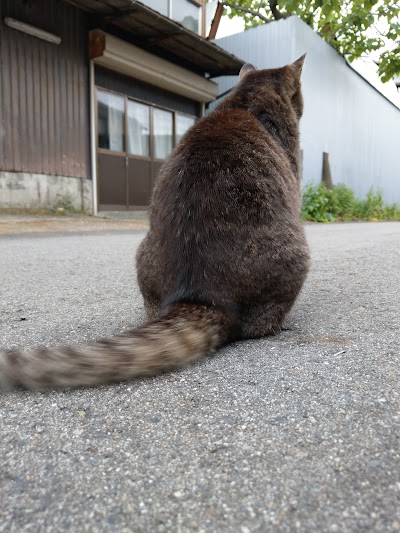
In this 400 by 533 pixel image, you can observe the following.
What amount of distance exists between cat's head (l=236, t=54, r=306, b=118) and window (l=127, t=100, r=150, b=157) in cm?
744

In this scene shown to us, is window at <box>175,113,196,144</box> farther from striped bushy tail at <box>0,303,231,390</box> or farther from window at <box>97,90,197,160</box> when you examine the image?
striped bushy tail at <box>0,303,231,390</box>

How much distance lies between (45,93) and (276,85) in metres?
6.78

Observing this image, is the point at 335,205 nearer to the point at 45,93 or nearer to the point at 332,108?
the point at 332,108

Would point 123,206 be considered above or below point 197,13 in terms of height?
below

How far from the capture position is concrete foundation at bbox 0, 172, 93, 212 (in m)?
7.82

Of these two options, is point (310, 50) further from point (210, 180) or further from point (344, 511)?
point (344, 511)

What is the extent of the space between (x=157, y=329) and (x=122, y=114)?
9.20 meters

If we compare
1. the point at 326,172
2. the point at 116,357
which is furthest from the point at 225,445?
the point at 326,172

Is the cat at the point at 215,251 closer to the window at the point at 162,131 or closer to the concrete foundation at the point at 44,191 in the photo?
the concrete foundation at the point at 44,191

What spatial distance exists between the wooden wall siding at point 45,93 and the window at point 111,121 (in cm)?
40

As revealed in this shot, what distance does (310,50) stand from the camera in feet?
38.6

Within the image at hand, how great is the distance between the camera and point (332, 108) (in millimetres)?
13266

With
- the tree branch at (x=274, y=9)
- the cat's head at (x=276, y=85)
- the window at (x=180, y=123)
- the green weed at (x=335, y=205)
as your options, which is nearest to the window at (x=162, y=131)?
the window at (x=180, y=123)

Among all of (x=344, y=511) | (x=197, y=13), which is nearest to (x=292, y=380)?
(x=344, y=511)
